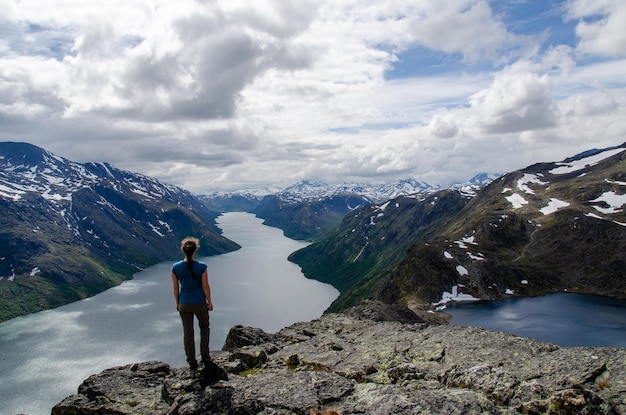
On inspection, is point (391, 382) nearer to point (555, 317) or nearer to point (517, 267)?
point (555, 317)

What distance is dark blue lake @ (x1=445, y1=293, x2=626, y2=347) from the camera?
4072 inches

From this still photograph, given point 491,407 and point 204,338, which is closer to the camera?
point 491,407

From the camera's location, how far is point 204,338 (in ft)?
57.4

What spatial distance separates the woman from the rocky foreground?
1882 millimetres

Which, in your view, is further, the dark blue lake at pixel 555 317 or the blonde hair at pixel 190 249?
the dark blue lake at pixel 555 317

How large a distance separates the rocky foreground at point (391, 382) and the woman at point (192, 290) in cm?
188

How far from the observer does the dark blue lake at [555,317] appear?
103438mm

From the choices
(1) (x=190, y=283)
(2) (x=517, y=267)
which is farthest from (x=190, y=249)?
(2) (x=517, y=267)

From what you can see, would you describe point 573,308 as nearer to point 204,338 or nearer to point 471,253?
point 471,253

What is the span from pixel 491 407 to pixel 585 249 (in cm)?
20683

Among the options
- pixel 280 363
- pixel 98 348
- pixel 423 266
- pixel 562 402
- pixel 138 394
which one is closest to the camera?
pixel 562 402

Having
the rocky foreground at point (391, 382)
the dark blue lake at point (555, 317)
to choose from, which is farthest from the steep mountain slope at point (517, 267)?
the rocky foreground at point (391, 382)

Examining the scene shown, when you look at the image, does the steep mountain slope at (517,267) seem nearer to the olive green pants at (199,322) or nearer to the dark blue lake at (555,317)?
the dark blue lake at (555,317)

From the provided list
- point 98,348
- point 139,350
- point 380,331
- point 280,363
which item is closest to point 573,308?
point 380,331
